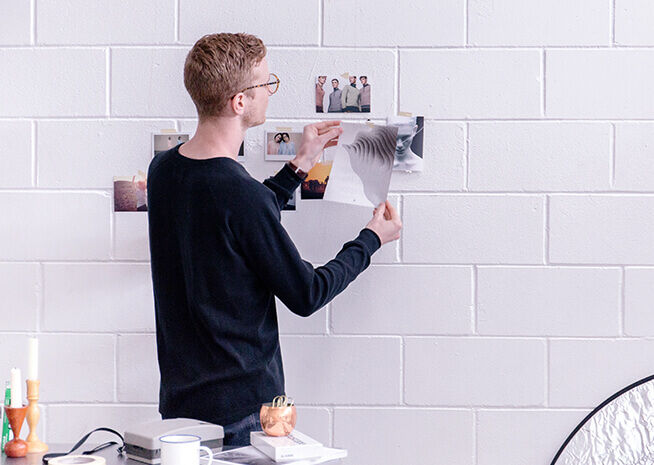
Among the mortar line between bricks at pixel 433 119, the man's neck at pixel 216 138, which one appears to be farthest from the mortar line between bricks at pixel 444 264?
the man's neck at pixel 216 138

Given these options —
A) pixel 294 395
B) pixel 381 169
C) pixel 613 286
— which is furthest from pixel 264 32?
pixel 613 286

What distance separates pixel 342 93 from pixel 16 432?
4.09 ft

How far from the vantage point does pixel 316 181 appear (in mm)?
2225

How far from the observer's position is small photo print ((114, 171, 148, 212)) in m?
2.23

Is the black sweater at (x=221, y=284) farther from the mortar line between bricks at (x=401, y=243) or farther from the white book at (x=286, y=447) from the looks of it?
the mortar line between bricks at (x=401, y=243)

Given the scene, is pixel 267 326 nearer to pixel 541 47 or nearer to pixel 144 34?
pixel 144 34

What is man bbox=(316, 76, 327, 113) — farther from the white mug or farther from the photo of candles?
the white mug

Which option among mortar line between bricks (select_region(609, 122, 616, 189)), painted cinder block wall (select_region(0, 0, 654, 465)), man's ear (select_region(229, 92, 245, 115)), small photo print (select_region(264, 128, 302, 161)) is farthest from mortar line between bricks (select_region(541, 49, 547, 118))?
man's ear (select_region(229, 92, 245, 115))

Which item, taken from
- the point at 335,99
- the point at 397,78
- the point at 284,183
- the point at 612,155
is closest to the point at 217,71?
the point at 284,183

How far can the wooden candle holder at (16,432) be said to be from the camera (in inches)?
61.3

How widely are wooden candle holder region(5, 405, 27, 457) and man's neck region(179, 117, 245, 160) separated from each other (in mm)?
670

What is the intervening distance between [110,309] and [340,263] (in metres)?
0.79

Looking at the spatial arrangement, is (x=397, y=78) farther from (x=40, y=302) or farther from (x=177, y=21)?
(x=40, y=302)

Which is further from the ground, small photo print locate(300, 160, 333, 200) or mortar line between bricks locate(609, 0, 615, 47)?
mortar line between bricks locate(609, 0, 615, 47)
